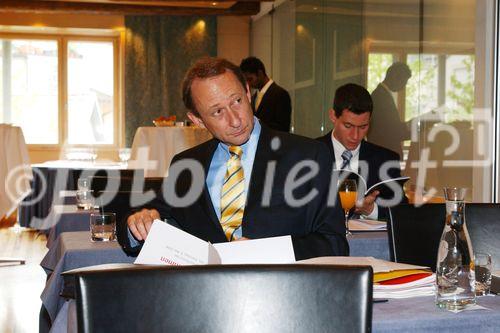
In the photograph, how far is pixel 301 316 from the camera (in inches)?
42.3

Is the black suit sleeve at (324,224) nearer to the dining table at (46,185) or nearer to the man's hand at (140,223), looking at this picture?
the man's hand at (140,223)

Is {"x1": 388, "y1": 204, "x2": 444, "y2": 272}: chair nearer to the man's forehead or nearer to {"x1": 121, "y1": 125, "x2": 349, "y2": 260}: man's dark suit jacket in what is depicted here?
{"x1": 121, "y1": 125, "x2": 349, "y2": 260}: man's dark suit jacket

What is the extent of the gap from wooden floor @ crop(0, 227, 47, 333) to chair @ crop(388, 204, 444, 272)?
2.40 metres

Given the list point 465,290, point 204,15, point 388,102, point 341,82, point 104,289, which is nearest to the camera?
point 104,289

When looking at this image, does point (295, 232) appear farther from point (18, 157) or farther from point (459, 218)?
point (18, 157)

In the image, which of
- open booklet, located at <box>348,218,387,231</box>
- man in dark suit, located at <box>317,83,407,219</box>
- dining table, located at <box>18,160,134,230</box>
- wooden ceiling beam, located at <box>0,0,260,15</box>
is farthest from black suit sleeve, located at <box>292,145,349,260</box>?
wooden ceiling beam, located at <box>0,0,260,15</box>

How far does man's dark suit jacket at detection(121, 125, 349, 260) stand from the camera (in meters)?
2.07

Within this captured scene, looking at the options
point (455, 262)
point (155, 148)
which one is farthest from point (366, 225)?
point (155, 148)

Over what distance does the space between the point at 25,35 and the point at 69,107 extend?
130 centimetres

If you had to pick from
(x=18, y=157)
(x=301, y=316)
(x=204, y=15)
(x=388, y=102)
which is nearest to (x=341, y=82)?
(x=388, y=102)

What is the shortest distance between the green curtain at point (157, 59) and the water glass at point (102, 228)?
8.87 m

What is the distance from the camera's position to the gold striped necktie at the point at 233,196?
84.0 inches

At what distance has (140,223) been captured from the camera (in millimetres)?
1976

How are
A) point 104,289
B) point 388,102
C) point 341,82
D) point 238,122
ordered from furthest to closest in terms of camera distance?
point 341,82
point 388,102
point 238,122
point 104,289
